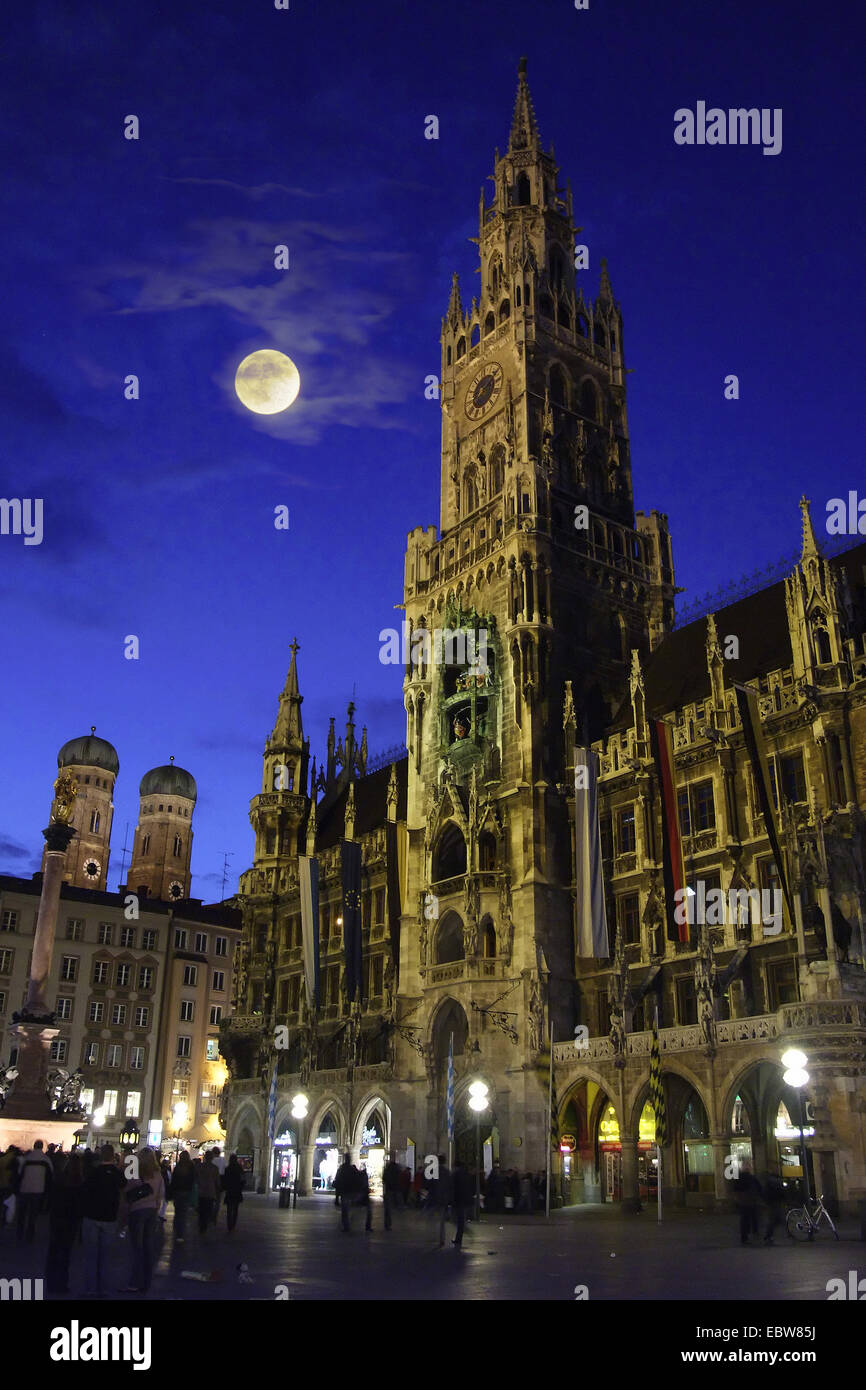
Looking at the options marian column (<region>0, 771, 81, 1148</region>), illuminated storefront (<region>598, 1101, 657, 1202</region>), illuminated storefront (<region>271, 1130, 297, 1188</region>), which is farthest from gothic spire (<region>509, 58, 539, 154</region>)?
illuminated storefront (<region>271, 1130, 297, 1188</region>)

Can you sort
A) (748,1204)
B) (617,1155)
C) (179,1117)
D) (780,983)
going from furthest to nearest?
(179,1117)
(617,1155)
(780,983)
(748,1204)

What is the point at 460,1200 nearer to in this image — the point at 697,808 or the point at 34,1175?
the point at 34,1175

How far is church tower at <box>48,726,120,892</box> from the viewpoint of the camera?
122 m

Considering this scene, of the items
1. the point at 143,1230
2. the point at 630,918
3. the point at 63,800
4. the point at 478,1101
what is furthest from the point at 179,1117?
the point at 143,1230

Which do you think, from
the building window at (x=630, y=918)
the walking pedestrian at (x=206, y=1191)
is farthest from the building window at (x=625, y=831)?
the walking pedestrian at (x=206, y=1191)

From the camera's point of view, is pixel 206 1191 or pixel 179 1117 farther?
pixel 179 1117

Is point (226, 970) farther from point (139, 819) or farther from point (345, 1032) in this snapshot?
point (139, 819)

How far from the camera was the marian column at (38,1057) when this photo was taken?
120 feet

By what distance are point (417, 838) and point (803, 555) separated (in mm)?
22803

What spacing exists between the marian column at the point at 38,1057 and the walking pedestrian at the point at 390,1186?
1125 centimetres

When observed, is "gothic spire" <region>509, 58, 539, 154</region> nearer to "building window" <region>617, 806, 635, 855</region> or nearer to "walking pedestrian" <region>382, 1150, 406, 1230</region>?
"building window" <region>617, 806, 635, 855</region>

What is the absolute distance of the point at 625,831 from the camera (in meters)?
45.0

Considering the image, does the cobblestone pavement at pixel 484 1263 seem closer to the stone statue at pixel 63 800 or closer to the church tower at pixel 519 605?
the church tower at pixel 519 605

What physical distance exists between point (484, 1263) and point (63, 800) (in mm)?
30585
